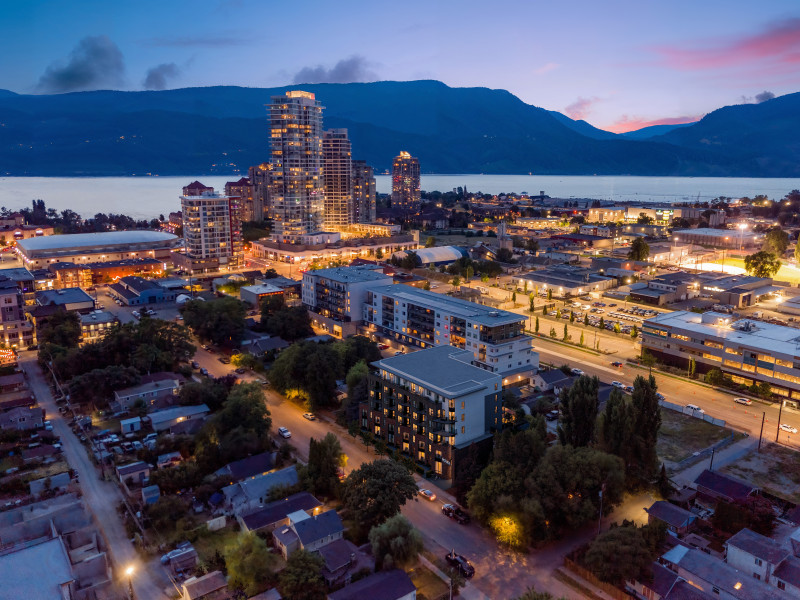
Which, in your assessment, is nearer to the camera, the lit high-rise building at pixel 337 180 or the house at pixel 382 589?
the house at pixel 382 589

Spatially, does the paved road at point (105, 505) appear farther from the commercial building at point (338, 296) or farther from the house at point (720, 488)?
the house at point (720, 488)

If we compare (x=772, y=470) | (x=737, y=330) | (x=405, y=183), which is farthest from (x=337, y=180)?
(x=772, y=470)

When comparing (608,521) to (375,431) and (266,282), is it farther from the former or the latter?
(266,282)

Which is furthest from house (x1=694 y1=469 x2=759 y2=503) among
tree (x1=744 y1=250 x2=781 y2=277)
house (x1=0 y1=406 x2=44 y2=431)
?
tree (x1=744 y1=250 x2=781 y2=277)

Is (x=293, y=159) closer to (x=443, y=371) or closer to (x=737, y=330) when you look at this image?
(x=443, y=371)

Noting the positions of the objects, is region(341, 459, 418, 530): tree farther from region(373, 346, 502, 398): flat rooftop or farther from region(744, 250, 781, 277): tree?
region(744, 250, 781, 277): tree

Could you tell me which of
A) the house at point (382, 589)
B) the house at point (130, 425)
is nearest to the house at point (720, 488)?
the house at point (382, 589)

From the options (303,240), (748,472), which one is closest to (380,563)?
(748,472)
